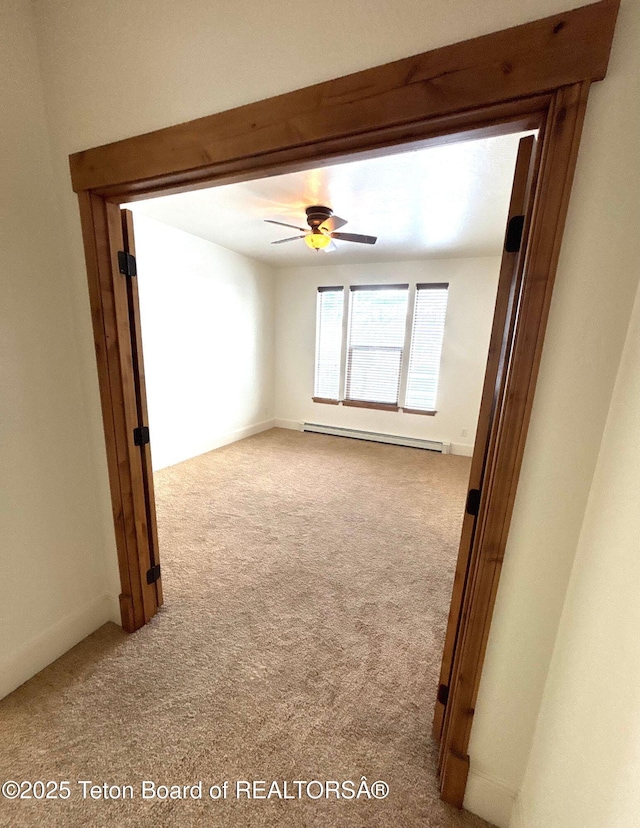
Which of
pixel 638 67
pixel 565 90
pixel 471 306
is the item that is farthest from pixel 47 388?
pixel 471 306

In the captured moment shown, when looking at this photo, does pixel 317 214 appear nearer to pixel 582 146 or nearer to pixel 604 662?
pixel 582 146

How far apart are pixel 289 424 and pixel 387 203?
3701 millimetres

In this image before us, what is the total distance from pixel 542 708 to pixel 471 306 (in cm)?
423

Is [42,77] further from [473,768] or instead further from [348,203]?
[473,768]

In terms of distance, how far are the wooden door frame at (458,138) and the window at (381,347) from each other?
12.7ft

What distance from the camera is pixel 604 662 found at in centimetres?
69

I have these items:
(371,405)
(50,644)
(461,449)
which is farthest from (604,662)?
(371,405)

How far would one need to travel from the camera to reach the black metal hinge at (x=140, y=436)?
1.59 m

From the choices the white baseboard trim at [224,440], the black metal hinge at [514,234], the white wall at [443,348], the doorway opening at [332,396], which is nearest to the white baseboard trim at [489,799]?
the doorway opening at [332,396]

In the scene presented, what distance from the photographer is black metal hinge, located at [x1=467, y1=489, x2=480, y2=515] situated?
3.39 ft

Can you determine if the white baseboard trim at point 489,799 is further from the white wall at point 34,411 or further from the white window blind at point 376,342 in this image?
the white window blind at point 376,342

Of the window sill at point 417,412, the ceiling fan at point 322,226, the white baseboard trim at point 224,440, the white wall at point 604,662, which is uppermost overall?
the ceiling fan at point 322,226

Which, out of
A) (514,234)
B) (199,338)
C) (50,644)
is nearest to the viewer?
(514,234)

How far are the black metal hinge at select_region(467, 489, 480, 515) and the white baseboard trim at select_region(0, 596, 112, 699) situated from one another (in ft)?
6.20
